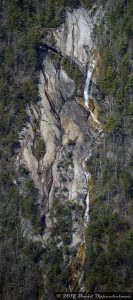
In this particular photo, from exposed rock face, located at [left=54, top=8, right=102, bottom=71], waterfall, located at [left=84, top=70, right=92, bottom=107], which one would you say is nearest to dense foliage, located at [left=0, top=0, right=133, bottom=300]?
exposed rock face, located at [left=54, top=8, right=102, bottom=71]

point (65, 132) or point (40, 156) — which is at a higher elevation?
point (65, 132)

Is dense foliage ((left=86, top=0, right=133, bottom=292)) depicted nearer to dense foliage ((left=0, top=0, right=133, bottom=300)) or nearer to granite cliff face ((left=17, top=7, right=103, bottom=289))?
dense foliage ((left=0, top=0, right=133, bottom=300))

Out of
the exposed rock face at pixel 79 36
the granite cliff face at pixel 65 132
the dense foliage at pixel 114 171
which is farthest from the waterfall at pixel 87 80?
the dense foliage at pixel 114 171

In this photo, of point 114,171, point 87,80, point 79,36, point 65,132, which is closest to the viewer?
point 114,171

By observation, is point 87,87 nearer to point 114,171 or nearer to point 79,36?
point 79,36

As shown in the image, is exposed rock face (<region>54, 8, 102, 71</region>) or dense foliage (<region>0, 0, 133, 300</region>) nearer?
dense foliage (<region>0, 0, 133, 300</region>)

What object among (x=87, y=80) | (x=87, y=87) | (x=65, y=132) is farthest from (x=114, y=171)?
(x=87, y=80)

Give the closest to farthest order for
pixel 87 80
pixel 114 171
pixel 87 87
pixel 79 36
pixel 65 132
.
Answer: pixel 114 171, pixel 65 132, pixel 87 87, pixel 87 80, pixel 79 36

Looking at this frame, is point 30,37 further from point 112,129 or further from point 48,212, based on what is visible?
point 48,212

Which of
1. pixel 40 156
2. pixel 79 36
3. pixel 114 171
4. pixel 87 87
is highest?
pixel 79 36

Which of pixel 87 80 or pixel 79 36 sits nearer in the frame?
pixel 87 80
